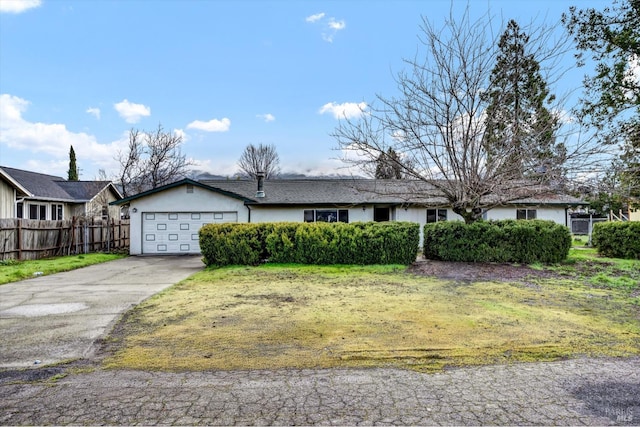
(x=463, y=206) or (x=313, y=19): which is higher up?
(x=313, y=19)

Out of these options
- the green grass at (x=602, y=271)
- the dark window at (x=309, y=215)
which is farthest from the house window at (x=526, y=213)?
the dark window at (x=309, y=215)

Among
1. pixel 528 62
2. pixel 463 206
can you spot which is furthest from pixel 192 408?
pixel 528 62

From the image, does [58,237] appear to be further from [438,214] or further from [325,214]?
[438,214]

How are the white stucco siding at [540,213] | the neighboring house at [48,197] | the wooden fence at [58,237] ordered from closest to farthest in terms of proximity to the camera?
the wooden fence at [58,237] < the neighboring house at [48,197] < the white stucco siding at [540,213]

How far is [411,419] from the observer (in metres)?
2.79

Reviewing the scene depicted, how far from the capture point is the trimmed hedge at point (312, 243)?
12.6 m

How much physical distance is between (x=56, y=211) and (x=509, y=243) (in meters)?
24.3

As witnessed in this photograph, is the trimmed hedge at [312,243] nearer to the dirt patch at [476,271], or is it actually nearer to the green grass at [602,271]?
the dirt patch at [476,271]

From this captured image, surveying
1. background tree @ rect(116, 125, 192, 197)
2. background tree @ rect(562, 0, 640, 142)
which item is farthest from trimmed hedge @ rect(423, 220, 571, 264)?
background tree @ rect(116, 125, 192, 197)

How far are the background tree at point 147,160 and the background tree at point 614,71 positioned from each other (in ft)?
91.7

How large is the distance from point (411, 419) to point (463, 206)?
11.4 metres

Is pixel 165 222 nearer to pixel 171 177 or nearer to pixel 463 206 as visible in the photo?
pixel 463 206

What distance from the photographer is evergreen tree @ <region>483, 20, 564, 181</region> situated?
1231 cm

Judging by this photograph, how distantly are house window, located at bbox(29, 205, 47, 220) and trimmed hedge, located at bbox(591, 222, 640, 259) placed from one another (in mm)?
26973
